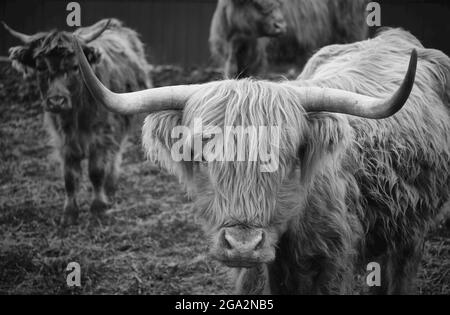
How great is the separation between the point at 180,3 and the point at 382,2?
1.70 meters

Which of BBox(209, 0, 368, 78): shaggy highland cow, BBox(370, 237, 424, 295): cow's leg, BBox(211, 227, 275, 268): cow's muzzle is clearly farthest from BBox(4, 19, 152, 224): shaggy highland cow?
BBox(370, 237, 424, 295): cow's leg

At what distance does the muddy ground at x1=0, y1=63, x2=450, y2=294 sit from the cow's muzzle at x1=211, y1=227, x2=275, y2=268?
67.3 inches

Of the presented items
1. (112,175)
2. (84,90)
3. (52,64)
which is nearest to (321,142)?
(52,64)

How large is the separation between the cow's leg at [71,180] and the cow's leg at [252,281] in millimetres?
2087

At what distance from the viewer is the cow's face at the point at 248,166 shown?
1.99 metres

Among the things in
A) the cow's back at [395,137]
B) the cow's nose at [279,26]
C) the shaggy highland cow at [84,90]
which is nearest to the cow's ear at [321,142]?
the cow's back at [395,137]

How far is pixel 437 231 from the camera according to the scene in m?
3.65

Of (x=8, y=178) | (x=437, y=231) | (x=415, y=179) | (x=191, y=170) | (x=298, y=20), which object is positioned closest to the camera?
(x=191, y=170)

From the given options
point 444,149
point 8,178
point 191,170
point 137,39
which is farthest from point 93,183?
point 444,149

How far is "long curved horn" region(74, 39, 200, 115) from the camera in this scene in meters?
1.98

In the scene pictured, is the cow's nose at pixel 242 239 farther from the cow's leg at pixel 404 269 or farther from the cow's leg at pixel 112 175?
the cow's leg at pixel 112 175

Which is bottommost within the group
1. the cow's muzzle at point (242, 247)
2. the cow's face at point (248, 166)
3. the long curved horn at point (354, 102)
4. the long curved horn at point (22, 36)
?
the cow's muzzle at point (242, 247)

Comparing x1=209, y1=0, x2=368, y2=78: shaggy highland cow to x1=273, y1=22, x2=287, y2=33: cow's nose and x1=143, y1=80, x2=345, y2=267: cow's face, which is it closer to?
x1=273, y1=22, x2=287, y2=33: cow's nose

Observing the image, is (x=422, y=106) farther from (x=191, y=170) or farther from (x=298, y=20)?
(x=298, y=20)
